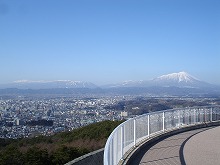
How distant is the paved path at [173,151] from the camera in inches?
343

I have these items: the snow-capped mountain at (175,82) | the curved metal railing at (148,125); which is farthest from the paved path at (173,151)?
the snow-capped mountain at (175,82)

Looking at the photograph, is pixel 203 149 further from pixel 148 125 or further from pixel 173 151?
pixel 148 125

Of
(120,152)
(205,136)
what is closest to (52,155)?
(205,136)

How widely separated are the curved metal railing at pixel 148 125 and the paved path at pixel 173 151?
0.57 metres

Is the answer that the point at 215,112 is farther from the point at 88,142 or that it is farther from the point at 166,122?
the point at 88,142

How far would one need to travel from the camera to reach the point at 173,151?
392 inches

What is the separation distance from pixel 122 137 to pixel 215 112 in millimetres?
9334

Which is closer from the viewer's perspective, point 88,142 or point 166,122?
point 166,122

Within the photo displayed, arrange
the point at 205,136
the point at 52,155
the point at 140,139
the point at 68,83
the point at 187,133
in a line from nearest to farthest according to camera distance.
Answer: the point at 140,139 → the point at 205,136 → the point at 187,133 → the point at 52,155 → the point at 68,83

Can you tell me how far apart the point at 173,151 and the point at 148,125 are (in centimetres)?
256

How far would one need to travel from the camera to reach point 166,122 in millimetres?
13977

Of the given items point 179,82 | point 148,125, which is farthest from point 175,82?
point 148,125

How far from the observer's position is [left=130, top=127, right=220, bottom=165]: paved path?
343 inches

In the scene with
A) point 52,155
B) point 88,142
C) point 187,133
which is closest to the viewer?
point 187,133
